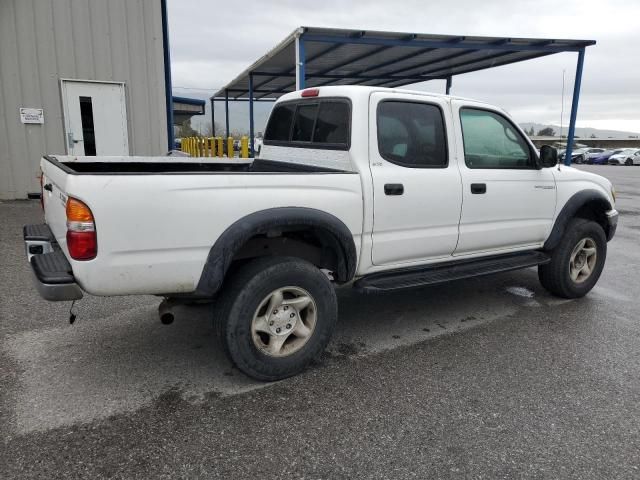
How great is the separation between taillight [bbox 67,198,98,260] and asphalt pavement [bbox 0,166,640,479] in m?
0.97

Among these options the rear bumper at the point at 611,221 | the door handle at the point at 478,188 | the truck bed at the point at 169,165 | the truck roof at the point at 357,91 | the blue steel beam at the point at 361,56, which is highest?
the blue steel beam at the point at 361,56

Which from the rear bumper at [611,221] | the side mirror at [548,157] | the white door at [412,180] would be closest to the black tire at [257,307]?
the white door at [412,180]

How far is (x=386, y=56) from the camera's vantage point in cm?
1388

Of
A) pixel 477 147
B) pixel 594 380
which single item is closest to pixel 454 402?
pixel 594 380

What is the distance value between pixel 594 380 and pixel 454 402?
108 centimetres

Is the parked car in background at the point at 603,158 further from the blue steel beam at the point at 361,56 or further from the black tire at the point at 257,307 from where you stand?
the black tire at the point at 257,307

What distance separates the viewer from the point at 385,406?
301 centimetres

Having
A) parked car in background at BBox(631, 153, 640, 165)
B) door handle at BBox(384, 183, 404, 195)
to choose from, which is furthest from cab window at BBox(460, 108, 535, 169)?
parked car in background at BBox(631, 153, 640, 165)

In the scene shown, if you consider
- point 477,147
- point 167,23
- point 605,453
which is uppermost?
point 167,23

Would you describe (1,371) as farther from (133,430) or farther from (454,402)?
(454,402)

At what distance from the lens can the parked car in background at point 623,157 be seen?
3781 centimetres

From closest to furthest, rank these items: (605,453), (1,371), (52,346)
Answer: (605,453) < (1,371) < (52,346)

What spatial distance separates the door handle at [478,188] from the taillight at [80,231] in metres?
2.85

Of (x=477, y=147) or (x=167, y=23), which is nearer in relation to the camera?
(x=477, y=147)
